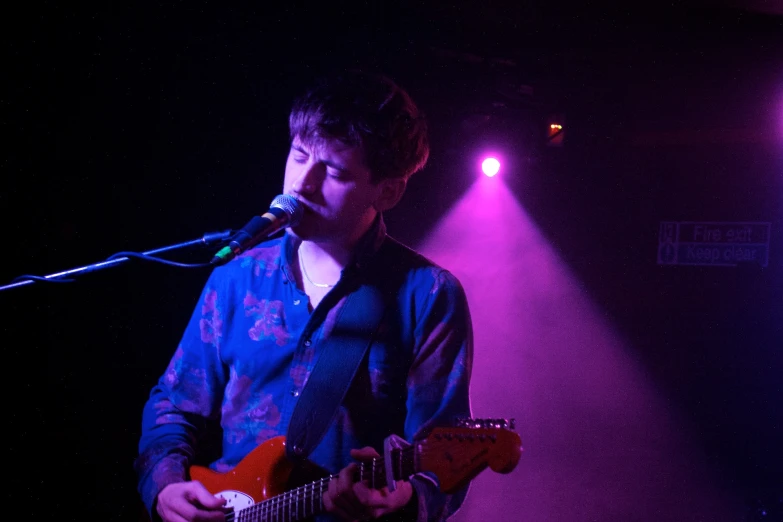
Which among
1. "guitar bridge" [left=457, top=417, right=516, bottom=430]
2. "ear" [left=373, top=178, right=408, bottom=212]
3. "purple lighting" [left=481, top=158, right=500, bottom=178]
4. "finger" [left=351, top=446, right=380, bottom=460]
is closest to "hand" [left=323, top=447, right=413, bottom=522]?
"finger" [left=351, top=446, right=380, bottom=460]

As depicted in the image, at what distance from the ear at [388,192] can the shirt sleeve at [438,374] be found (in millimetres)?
329

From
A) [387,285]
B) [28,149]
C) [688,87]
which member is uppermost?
[688,87]

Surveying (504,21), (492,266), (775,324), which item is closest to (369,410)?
(504,21)

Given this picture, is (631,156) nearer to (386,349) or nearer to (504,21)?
(504,21)

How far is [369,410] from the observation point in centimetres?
203

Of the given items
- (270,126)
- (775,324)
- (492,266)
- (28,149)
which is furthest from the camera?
(492,266)

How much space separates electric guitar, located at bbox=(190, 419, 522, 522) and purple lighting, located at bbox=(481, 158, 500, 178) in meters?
3.48

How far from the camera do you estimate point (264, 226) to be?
Result: 1608mm

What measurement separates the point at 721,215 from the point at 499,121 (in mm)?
2047

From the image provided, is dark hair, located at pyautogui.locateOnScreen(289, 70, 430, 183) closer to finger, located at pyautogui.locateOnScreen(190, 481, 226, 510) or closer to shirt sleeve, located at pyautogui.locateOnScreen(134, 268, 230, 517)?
shirt sleeve, located at pyautogui.locateOnScreen(134, 268, 230, 517)

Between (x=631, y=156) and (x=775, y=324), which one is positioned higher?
(x=631, y=156)

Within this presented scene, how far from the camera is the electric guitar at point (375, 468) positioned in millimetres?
1578

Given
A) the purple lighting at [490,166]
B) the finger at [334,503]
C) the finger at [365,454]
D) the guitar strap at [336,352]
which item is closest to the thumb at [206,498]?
the guitar strap at [336,352]

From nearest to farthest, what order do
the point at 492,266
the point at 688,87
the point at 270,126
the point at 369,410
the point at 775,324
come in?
the point at 369,410, the point at 270,126, the point at 688,87, the point at 775,324, the point at 492,266
